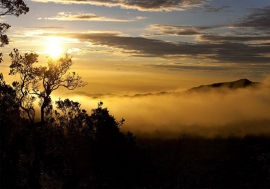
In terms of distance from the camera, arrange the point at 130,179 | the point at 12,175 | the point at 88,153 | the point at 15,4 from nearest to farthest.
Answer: the point at 12,175 → the point at 15,4 → the point at 88,153 → the point at 130,179

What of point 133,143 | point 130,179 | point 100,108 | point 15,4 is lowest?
point 130,179

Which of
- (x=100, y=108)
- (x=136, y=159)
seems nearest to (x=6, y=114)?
(x=100, y=108)

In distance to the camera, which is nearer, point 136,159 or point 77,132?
point 77,132

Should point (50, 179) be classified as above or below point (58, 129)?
below

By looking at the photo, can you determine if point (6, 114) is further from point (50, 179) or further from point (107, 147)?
point (107, 147)

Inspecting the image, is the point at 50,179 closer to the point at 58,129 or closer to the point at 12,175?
the point at 58,129

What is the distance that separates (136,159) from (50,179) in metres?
15.6

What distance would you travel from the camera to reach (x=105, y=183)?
44406 mm

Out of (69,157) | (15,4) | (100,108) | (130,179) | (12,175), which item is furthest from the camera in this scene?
(100,108)

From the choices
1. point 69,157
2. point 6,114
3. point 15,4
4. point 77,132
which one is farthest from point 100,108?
point 15,4

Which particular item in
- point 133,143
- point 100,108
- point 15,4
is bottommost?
point 133,143

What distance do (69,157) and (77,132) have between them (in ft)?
29.5

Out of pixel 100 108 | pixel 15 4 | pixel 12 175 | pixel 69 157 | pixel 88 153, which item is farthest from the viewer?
pixel 100 108

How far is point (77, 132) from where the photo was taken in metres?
52.9
